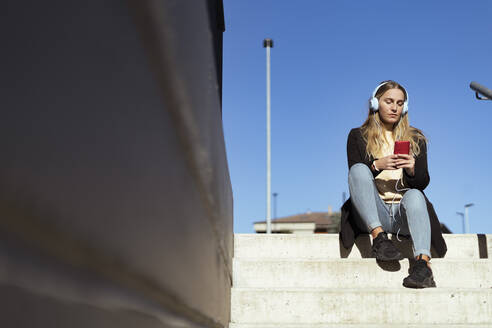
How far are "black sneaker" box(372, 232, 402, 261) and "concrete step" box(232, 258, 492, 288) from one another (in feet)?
0.42

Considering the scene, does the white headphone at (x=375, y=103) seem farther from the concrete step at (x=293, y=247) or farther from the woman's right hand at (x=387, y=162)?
the concrete step at (x=293, y=247)

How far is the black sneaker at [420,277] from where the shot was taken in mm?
2912

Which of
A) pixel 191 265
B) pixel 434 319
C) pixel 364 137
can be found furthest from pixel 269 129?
pixel 191 265

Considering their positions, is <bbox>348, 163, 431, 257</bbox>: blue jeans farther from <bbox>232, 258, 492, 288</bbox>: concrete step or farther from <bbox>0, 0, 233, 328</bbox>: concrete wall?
<bbox>0, 0, 233, 328</bbox>: concrete wall

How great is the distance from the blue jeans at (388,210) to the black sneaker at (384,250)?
0.09 m

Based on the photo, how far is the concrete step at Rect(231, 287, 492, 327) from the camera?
284cm

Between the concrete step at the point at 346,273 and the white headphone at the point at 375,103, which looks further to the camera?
the white headphone at the point at 375,103

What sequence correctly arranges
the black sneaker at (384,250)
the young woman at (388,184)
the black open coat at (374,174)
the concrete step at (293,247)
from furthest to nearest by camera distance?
the concrete step at (293,247) → the black open coat at (374,174) → the young woman at (388,184) → the black sneaker at (384,250)

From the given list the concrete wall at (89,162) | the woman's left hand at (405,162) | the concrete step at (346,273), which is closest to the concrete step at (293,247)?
the concrete step at (346,273)

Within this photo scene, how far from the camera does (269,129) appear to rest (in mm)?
11078

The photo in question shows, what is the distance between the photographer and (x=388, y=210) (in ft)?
11.2

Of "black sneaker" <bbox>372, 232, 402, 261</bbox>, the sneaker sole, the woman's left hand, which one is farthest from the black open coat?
the sneaker sole

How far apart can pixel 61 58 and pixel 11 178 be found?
7cm

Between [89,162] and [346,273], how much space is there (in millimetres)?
3043
